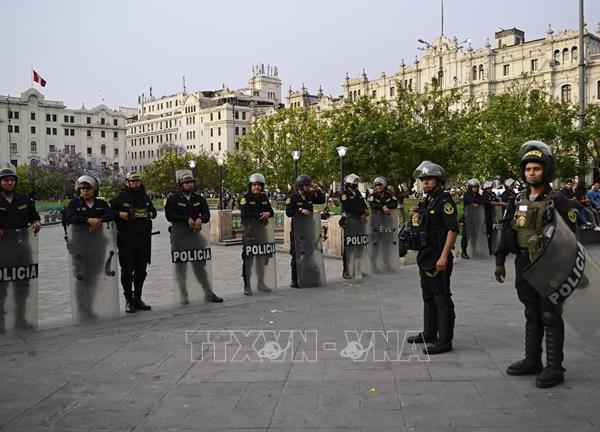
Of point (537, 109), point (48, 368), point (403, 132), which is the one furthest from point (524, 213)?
point (537, 109)

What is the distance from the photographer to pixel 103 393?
4820 millimetres

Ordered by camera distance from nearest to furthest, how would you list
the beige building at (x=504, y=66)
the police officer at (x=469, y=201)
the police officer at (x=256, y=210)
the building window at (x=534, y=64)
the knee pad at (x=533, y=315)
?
the knee pad at (x=533, y=315), the police officer at (x=256, y=210), the police officer at (x=469, y=201), the beige building at (x=504, y=66), the building window at (x=534, y=64)

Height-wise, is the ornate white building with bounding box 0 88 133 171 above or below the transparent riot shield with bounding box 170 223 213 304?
above

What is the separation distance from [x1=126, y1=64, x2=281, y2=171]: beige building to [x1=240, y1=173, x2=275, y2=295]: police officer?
279ft

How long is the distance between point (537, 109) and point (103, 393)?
2916 centimetres

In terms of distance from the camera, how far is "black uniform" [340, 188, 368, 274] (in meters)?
11.1

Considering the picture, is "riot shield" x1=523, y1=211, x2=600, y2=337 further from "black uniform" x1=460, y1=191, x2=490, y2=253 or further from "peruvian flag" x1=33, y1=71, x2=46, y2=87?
"peruvian flag" x1=33, y1=71, x2=46, y2=87

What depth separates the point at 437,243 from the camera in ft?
19.3

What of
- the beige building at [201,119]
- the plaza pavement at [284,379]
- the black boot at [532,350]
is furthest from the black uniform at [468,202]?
the beige building at [201,119]

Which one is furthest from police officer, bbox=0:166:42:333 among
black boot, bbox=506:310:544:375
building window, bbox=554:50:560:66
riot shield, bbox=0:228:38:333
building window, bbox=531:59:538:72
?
building window, bbox=531:59:538:72

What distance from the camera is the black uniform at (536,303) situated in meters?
4.81

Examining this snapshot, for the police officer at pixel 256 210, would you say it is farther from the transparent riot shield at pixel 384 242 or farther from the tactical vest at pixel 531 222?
the tactical vest at pixel 531 222

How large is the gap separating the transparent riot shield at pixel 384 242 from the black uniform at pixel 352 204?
28.9 inches

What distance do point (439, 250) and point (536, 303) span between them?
116 cm
